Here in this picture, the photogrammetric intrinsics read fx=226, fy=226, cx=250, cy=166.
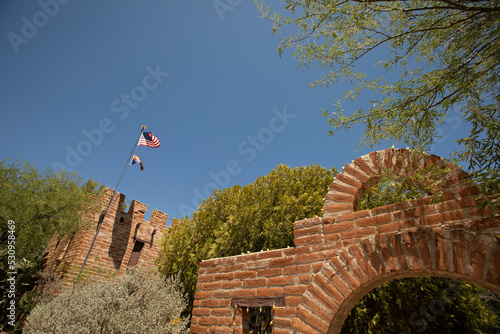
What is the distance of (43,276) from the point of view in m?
7.82

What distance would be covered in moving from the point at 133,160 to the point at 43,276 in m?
5.40

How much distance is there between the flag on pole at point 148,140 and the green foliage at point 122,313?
6.75m

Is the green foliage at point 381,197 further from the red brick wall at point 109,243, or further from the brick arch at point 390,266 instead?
the red brick wall at point 109,243

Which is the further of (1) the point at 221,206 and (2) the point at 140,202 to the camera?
(2) the point at 140,202

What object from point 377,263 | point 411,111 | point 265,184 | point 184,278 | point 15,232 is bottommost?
point 377,263

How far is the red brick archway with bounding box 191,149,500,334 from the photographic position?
1.97 meters

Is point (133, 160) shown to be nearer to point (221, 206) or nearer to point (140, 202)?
point (140, 202)

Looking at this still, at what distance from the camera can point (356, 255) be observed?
7.81ft

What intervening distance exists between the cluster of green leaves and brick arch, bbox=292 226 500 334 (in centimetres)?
378

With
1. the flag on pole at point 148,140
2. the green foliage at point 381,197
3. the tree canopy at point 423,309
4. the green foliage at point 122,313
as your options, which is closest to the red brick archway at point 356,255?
the green foliage at point 122,313

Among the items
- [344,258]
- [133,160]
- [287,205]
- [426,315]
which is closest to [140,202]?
[133,160]

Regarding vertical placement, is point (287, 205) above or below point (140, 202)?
below

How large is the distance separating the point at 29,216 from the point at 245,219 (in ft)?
21.8

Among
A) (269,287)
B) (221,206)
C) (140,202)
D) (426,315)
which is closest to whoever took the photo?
(269,287)
